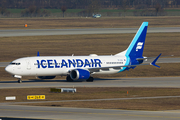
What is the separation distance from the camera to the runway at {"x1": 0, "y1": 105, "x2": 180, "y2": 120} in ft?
102

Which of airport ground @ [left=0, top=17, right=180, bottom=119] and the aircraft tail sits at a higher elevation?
the aircraft tail

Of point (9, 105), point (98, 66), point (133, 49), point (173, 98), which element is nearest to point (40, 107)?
point (9, 105)

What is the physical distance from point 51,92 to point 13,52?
2097 inches

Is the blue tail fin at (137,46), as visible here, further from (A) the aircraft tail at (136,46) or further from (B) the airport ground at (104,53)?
(B) the airport ground at (104,53)

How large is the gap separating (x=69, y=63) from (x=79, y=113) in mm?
28538

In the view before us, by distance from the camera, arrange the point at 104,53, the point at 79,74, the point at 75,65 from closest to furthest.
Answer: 1. the point at 79,74
2. the point at 75,65
3. the point at 104,53

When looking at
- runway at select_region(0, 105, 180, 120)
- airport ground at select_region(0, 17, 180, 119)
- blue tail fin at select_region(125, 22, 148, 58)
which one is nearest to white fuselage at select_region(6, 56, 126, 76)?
airport ground at select_region(0, 17, 180, 119)

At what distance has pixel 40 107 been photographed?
3694 centimetres

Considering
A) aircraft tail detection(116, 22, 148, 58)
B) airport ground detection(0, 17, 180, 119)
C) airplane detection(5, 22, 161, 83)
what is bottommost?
airport ground detection(0, 17, 180, 119)

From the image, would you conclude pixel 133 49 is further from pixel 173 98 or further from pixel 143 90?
pixel 173 98

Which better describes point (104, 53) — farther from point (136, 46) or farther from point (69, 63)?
Answer: point (69, 63)

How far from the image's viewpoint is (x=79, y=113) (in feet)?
109

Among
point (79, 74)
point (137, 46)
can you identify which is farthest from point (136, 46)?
point (79, 74)

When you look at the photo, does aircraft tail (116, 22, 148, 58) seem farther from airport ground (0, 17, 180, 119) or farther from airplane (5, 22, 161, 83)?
airport ground (0, 17, 180, 119)
